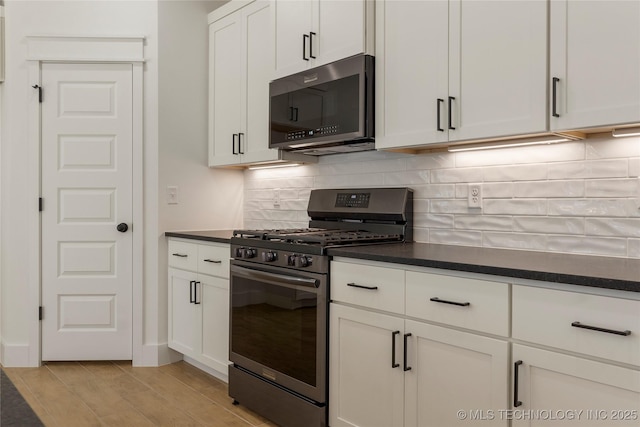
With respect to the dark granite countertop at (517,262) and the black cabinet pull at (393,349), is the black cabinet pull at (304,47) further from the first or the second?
the black cabinet pull at (393,349)

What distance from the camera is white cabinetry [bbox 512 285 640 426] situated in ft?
4.38

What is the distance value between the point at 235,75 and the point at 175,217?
3.61ft

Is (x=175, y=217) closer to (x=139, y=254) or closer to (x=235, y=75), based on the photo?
(x=139, y=254)

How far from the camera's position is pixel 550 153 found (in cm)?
214

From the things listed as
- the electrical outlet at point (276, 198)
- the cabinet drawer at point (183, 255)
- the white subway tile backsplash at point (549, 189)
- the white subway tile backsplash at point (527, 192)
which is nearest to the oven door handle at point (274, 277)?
the cabinet drawer at point (183, 255)

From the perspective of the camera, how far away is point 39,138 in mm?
3393

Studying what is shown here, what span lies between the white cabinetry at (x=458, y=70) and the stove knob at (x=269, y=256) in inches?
29.8

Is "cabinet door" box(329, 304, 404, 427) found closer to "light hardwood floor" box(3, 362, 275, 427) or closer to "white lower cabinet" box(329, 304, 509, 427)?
"white lower cabinet" box(329, 304, 509, 427)

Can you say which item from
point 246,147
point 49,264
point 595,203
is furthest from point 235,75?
point 595,203

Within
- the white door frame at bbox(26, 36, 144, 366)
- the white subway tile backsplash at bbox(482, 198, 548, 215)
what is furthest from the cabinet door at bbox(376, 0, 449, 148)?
the white door frame at bbox(26, 36, 144, 366)

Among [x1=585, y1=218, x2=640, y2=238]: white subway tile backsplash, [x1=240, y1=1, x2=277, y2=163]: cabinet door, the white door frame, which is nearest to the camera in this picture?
[x1=585, y1=218, x2=640, y2=238]: white subway tile backsplash

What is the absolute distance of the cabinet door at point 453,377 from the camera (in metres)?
1.63

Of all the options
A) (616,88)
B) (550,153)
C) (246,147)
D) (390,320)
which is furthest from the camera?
(246,147)

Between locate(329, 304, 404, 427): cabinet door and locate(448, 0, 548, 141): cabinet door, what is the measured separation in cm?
87
